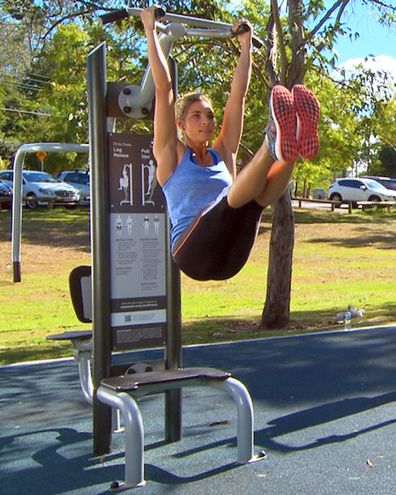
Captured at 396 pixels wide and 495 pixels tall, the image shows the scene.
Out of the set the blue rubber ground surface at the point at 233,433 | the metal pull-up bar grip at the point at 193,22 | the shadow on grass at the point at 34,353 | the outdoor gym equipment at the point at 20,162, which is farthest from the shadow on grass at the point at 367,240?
the metal pull-up bar grip at the point at 193,22

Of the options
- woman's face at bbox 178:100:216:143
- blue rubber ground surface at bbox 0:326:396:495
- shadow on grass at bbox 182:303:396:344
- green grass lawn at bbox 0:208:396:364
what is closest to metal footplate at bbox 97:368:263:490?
blue rubber ground surface at bbox 0:326:396:495

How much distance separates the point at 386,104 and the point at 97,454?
7.24 meters

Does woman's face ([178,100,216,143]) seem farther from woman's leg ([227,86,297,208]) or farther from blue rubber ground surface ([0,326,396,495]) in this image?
blue rubber ground surface ([0,326,396,495])

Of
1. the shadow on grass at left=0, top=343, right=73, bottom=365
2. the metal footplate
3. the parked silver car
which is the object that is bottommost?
the shadow on grass at left=0, top=343, right=73, bottom=365

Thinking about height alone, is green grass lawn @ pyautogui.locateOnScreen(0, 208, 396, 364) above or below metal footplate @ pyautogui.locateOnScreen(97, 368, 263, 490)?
below

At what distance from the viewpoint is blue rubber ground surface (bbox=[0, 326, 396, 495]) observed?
3627 millimetres

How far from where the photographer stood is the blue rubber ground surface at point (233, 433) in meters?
3.63

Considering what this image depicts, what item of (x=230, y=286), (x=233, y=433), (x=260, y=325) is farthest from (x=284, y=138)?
(x=230, y=286)

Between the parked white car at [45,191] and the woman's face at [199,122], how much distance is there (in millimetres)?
22890

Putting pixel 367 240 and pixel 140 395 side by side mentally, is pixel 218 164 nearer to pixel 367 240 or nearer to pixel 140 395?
pixel 140 395

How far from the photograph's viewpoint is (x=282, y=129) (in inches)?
117

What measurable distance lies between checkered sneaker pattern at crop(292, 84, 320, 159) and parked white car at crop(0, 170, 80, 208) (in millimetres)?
23683

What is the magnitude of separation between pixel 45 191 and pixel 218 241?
23613mm

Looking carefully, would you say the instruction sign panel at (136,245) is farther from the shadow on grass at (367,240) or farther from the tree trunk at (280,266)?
the shadow on grass at (367,240)
